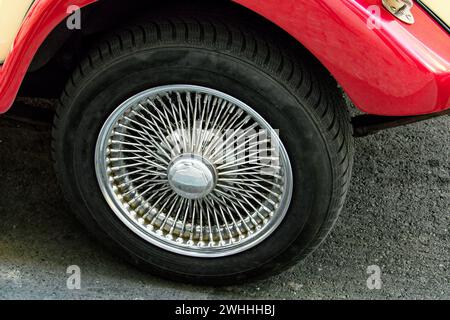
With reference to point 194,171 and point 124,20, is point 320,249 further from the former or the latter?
point 124,20

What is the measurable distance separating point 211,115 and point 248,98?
0.20m

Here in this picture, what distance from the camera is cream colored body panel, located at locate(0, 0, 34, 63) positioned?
7.60 ft

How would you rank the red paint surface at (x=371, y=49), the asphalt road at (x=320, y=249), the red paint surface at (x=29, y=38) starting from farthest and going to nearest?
the asphalt road at (x=320, y=249)
the red paint surface at (x=29, y=38)
the red paint surface at (x=371, y=49)

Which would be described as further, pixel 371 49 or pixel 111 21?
pixel 111 21

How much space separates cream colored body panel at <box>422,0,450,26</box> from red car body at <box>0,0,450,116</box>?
0.09 meters

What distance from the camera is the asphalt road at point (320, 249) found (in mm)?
2625

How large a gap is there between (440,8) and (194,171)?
989 mm

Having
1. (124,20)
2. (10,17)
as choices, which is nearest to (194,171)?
(124,20)

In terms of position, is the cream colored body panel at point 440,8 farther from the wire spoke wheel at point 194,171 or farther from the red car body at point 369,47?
the wire spoke wheel at point 194,171

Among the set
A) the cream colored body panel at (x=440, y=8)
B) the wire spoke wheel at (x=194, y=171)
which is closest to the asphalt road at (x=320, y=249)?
the wire spoke wheel at (x=194, y=171)

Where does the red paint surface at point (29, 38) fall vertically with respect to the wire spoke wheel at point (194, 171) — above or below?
above

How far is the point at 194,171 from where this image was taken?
2.44m

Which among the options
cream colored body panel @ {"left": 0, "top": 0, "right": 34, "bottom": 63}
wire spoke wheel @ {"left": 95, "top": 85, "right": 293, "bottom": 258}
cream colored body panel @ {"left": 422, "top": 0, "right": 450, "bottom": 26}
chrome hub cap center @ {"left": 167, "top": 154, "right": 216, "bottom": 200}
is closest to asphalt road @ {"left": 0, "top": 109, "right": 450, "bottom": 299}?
wire spoke wheel @ {"left": 95, "top": 85, "right": 293, "bottom": 258}

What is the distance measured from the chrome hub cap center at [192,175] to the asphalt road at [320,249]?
404 mm
